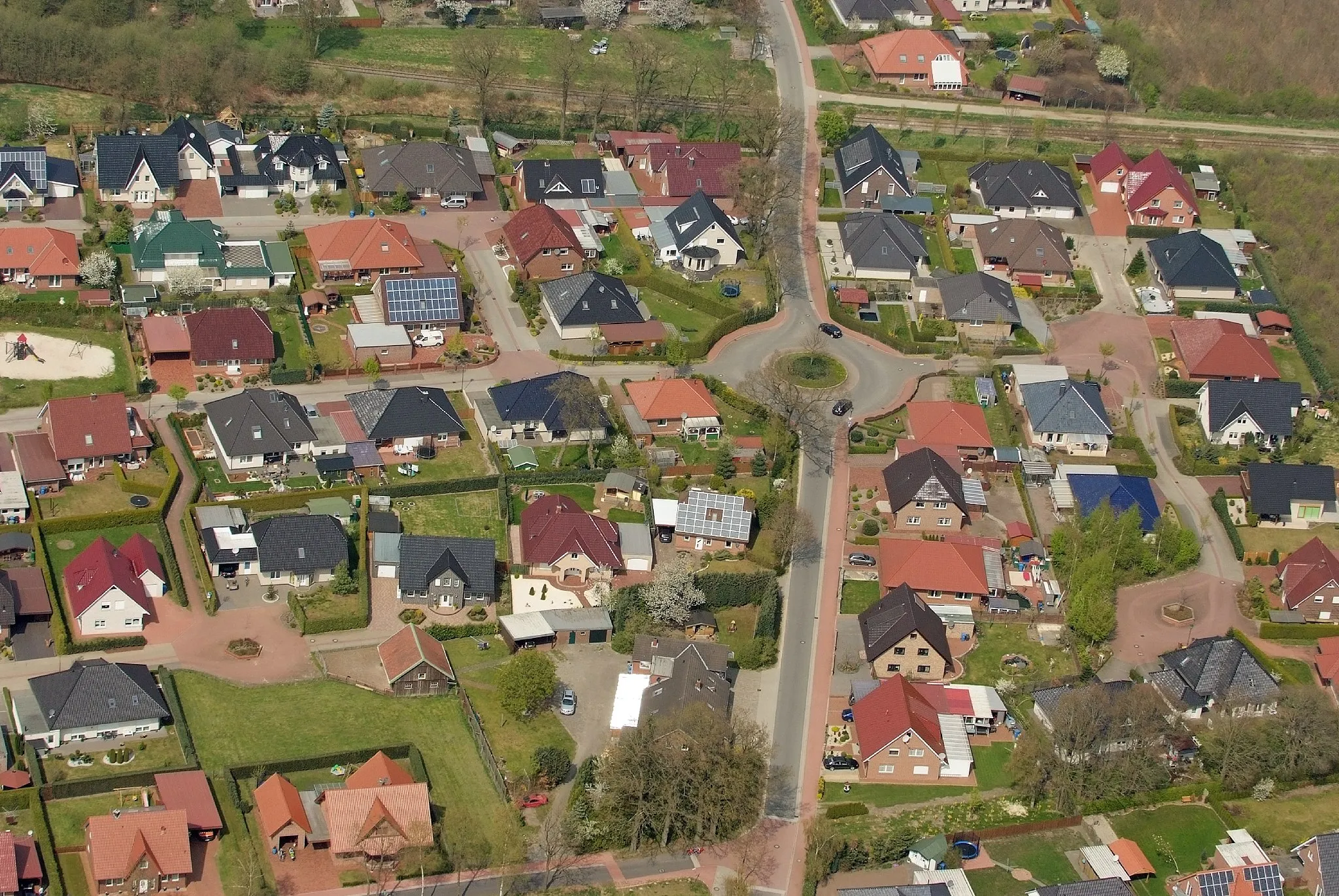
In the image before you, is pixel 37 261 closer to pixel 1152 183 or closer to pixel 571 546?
pixel 571 546

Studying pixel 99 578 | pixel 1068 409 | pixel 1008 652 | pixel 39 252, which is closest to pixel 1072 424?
pixel 1068 409

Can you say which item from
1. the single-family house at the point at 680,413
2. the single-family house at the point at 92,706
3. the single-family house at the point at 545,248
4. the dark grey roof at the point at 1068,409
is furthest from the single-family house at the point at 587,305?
the single-family house at the point at 92,706

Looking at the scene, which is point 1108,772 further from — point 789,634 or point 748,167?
point 748,167

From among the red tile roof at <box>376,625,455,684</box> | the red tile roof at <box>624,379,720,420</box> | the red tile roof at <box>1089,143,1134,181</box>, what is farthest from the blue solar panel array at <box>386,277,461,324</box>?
the red tile roof at <box>1089,143,1134,181</box>

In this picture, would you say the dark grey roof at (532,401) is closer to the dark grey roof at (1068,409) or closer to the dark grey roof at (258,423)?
the dark grey roof at (258,423)

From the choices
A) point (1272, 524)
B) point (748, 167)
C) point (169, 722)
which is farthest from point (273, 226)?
point (1272, 524)
